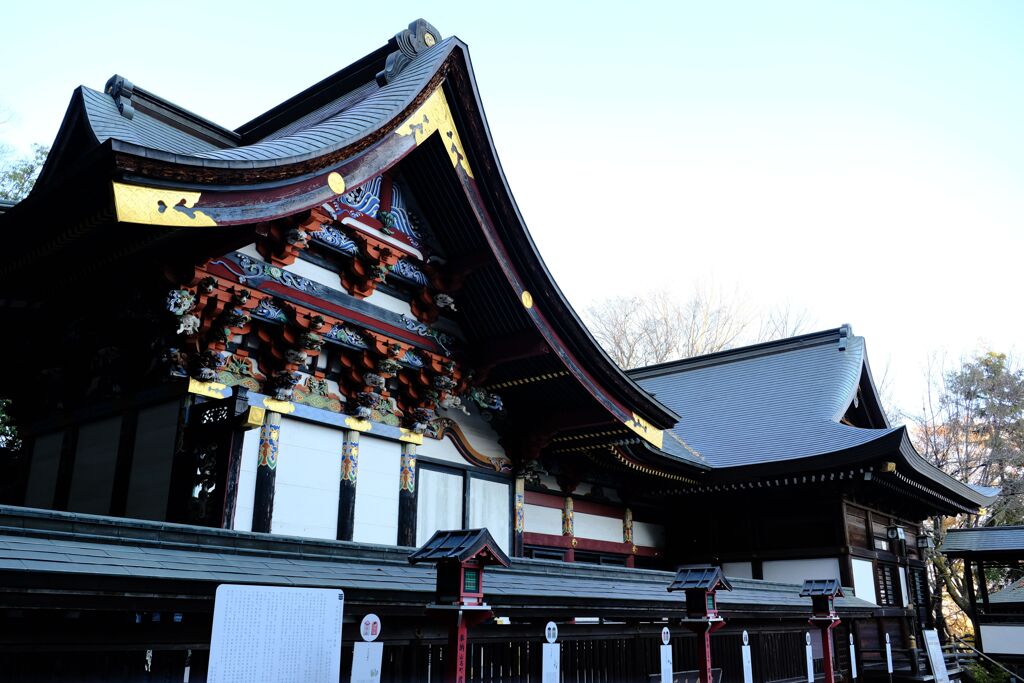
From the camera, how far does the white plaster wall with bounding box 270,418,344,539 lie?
7605 millimetres

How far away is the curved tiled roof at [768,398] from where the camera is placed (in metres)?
14.6

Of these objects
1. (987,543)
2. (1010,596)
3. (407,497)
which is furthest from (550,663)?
(1010,596)

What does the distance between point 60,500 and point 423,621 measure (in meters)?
4.89

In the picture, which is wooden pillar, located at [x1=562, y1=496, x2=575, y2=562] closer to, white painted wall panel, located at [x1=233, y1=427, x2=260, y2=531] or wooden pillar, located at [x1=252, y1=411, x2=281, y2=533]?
wooden pillar, located at [x1=252, y1=411, x2=281, y2=533]

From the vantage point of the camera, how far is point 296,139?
719cm

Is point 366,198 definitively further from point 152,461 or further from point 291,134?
point 152,461

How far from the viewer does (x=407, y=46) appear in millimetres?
8727

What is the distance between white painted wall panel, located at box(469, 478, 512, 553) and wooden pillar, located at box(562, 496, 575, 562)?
1545mm

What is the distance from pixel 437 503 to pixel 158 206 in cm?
507

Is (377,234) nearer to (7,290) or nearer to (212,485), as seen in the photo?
(212,485)

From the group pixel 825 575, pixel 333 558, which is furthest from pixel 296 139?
pixel 825 575

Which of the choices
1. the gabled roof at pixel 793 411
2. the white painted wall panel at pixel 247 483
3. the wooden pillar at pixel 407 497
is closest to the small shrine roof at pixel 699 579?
the wooden pillar at pixel 407 497

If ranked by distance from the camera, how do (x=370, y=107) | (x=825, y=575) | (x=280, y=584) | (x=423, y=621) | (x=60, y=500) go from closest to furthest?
(x=280, y=584) → (x=423, y=621) → (x=370, y=107) → (x=60, y=500) → (x=825, y=575)

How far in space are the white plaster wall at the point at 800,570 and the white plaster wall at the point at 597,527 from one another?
3.10 metres
